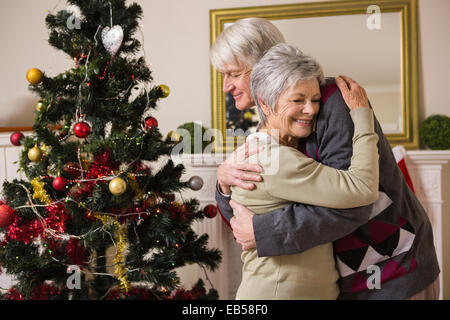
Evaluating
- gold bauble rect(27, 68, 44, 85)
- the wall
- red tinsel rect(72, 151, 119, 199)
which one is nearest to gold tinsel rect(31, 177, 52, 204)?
red tinsel rect(72, 151, 119, 199)

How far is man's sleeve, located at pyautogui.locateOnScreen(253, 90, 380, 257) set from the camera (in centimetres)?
95

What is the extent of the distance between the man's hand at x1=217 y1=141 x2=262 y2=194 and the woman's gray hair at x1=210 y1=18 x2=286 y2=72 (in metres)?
0.37

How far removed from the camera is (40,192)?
4.82 ft

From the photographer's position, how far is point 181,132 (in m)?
2.49

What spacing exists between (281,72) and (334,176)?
0.30 meters

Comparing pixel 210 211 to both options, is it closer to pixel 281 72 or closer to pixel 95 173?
pixel 95 173

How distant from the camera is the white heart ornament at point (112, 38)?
151 cm

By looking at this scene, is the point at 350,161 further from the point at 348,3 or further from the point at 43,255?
the point at 348,3

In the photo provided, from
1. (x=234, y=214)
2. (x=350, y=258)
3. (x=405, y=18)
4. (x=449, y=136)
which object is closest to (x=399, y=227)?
(x=350, y=258)

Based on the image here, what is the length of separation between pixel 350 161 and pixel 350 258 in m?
0.26

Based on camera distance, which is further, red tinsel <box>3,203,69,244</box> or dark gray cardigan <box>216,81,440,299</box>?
red tinsel <box>3,203,69,244</box>

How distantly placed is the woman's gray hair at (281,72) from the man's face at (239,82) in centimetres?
30

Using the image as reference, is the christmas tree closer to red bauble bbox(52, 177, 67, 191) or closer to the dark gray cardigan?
red bauble bbox(52, 177, 67, 191)

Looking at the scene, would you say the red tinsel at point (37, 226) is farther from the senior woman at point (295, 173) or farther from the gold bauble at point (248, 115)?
the gold bauble at point (248, 115)
